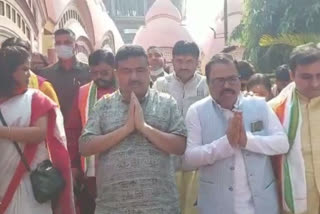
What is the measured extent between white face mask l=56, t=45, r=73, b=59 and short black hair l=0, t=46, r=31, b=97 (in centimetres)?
169

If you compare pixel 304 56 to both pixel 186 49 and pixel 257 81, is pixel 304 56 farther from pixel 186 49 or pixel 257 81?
pixel 257 81

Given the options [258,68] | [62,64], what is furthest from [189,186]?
[258,68]

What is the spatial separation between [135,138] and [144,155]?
11 cm

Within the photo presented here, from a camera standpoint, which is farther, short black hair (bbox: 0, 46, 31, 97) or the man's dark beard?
the man's dark beard

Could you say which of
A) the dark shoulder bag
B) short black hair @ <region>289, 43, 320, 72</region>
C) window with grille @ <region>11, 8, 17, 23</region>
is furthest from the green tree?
the dark shoulder bag

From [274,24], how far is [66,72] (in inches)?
376

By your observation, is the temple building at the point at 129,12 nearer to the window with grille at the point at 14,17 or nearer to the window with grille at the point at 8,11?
the window with grille at the point at 14,17

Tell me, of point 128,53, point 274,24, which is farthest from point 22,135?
point 274,24

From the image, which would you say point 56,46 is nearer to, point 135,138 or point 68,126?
point 68,126

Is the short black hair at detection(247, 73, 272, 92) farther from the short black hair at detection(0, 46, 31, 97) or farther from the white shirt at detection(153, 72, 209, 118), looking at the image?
the short black hair at detection(0, 46, 31, 97)

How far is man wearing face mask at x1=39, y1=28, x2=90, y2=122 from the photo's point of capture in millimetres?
5059

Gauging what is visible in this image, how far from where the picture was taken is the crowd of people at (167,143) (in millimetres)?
3217

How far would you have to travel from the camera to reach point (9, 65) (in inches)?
136

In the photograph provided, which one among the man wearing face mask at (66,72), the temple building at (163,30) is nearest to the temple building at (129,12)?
the temple building at (163,30)
